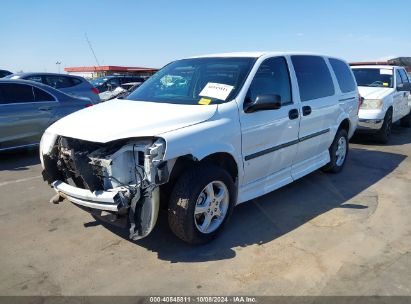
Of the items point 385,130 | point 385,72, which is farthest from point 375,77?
point 385,130

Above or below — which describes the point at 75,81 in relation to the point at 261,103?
below

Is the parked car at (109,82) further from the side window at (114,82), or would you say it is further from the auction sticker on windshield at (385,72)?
the auction sticker on windshield at (385,72)

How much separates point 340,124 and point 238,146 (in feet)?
9.43

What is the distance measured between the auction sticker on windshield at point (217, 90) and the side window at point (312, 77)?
126 centimetres

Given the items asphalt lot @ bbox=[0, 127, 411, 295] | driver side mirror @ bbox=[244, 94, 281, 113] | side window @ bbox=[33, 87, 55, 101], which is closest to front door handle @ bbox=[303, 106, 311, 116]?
driver side mirror @ bbox=[244, 94, 281, 113]

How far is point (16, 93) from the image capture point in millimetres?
7324

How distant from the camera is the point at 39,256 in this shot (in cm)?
359

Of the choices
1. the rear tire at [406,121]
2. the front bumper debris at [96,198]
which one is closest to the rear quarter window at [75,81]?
the front bumper debris at [96,198]

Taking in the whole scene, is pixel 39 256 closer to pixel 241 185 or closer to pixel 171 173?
pixel 171 173

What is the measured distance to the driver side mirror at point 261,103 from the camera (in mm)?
3969

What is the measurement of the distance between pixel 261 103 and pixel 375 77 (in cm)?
714

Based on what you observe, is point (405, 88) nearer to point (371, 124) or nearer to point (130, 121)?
point (371, 124)

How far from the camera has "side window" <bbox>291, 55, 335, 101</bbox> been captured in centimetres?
498

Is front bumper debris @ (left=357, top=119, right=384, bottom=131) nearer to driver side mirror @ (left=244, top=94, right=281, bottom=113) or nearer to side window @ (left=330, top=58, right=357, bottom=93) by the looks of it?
side window @ (left=330, top=58, right=357, bottom=93)
